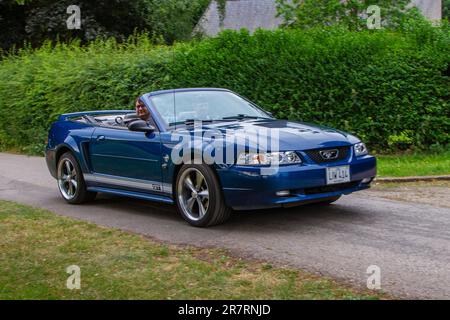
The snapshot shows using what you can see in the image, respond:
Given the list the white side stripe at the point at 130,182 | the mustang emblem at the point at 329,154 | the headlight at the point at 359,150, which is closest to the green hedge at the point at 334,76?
the headlight at the point at 359,150

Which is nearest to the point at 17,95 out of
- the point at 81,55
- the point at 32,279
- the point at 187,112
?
the point at 81,55

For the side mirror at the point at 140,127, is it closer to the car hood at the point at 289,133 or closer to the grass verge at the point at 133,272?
Answer: the car hood at the point at 289,133

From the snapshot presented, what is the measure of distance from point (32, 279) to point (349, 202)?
4.34 meters

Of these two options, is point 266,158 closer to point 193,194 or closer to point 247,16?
point 193,194

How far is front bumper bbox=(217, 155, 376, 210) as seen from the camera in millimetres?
6629

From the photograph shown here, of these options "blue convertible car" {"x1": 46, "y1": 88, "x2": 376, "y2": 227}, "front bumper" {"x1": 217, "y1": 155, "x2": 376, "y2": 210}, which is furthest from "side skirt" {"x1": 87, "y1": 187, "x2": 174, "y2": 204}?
"front bumper" {"x1": 217, "y1": 155, "x2": 376, "y2": 210}

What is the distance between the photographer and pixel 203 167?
6.95 metres

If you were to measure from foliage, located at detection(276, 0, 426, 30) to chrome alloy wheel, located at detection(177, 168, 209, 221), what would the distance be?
43.3ft

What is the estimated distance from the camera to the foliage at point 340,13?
2038 cm

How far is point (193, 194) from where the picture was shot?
7.16 meters

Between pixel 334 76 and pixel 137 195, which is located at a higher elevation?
pixel 334 76

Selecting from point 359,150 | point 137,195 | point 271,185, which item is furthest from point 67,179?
point 359,150

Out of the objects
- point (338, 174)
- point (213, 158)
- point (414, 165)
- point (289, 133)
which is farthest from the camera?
point (414, 165)

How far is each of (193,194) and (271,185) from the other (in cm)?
97
